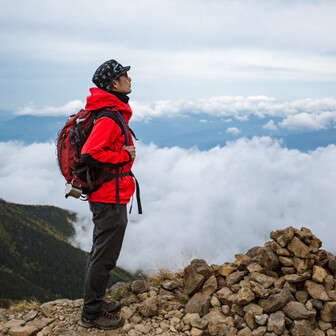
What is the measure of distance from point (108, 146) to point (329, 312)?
13.7ft

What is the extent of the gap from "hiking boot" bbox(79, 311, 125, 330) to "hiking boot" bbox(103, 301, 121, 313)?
296 mm

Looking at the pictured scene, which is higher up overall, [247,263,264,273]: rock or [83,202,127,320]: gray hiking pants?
[83,202,127,320]: gray hiking pants

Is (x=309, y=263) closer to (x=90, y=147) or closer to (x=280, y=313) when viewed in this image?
(x=280, y=313)

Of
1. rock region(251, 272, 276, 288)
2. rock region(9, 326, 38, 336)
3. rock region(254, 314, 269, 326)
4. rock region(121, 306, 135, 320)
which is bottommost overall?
rock region(9, 326, 38, 336)

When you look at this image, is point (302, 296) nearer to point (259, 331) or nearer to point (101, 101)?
point (259, 331)

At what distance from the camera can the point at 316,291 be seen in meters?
5.30

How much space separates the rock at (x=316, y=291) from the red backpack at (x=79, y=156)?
11.6 ft

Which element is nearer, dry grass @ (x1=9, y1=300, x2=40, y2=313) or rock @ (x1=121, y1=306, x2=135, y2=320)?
rock @ (x1=121, y1=306, x2=135, y2=320)

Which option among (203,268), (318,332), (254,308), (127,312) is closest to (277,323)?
(254,308)

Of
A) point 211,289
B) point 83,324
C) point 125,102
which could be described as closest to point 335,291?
point 211,289

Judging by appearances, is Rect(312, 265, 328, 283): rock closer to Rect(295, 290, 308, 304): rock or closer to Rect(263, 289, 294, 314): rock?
Rect(295, 290, 308, 304): rock

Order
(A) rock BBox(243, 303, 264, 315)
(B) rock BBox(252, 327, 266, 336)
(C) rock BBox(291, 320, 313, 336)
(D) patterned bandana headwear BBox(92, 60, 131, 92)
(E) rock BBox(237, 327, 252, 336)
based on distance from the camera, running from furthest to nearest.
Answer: (A) rock BBox(243, 303, 264, 315), (E) rock BBox(237, 327, 252, 336), (B) rock BBox(252, 327, 266, 336), (C) rock BBox(291, 320, 313, 336), (D) patterned bandana headwear BBox(92, 60, 131, 92)

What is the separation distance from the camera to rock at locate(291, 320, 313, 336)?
4727 millimetres

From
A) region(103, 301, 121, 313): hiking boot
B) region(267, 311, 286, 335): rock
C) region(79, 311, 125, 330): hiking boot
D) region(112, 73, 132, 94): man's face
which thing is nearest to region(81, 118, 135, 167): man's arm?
region(112, 73, 132, 94): man's face
